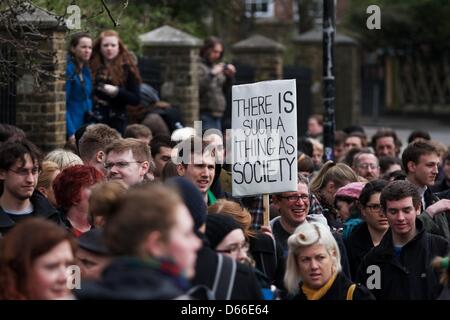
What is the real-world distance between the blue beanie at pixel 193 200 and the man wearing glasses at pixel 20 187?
6.10 feet

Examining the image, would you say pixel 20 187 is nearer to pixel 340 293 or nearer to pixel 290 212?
pixel 290 212

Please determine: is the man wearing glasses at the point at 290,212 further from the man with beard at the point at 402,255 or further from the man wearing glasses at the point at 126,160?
the man wearing glasses at the point at 126,160

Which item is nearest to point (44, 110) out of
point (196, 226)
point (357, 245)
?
point (357, 245)

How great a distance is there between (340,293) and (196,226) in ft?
4.14

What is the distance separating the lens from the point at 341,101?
28.5 m

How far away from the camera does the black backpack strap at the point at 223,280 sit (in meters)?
6.39

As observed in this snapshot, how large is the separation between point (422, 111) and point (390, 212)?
112ft

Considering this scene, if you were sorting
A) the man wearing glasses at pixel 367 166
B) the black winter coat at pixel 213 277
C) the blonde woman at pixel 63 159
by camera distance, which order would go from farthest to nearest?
the man wearing glasses at pixel 367 166
the blonde woman at pixel 63 159
the black winter coat at pixel 213 277

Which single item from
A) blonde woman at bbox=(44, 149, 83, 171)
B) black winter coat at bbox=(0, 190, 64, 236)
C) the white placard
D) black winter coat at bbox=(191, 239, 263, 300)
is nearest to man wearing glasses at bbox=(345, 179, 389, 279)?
the white placard

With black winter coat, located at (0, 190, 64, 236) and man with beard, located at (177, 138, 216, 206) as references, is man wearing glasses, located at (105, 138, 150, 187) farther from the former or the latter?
black winter coat, located at (0, 190, 64, 236)

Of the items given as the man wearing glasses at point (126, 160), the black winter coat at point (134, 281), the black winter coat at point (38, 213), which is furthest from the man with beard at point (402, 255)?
the black winter coat at point (134, 281)

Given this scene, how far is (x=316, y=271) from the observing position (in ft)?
24.3

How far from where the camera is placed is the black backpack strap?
6.39 meters
